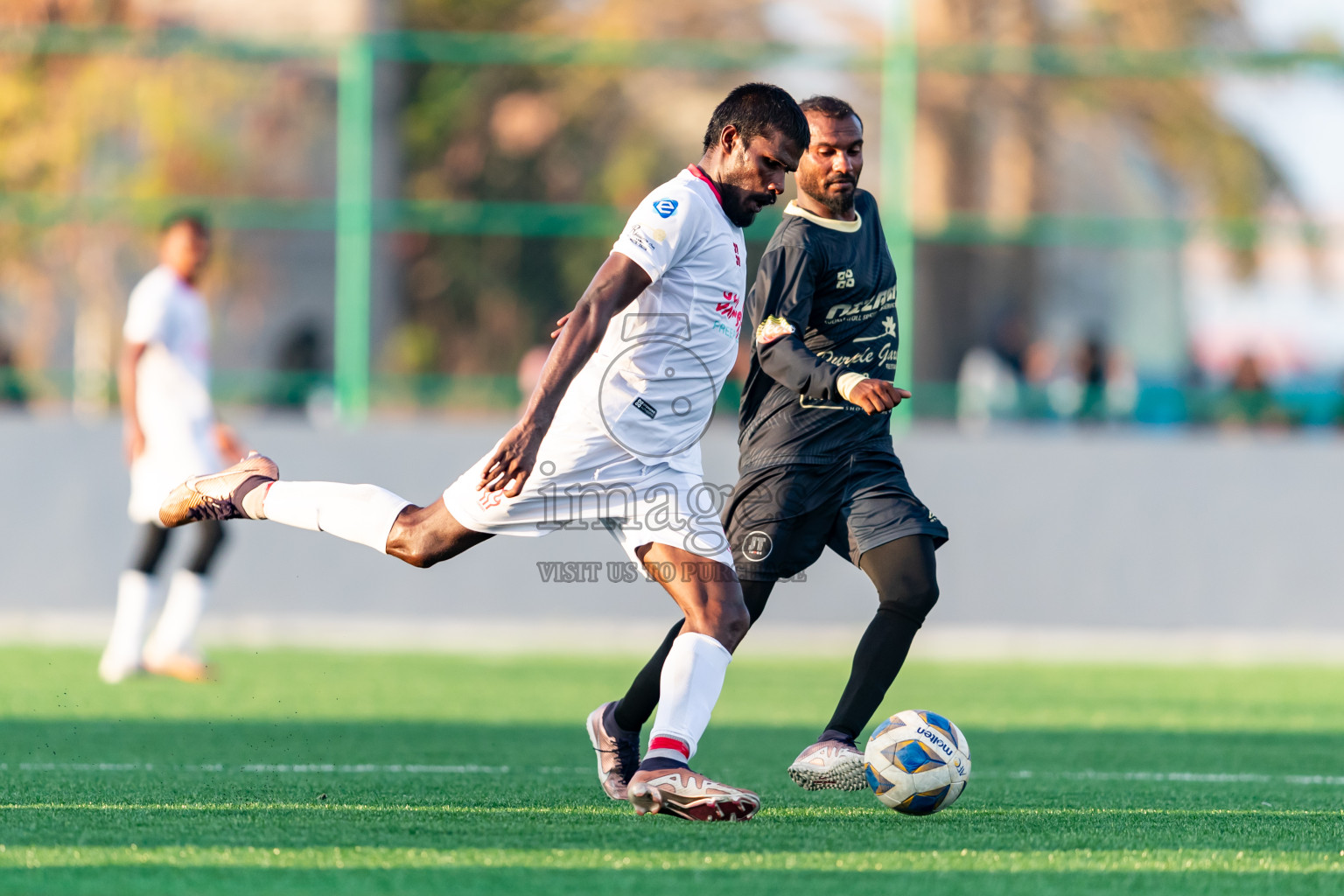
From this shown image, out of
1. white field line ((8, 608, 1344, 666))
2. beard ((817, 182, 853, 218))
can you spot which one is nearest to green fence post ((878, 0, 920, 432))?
white field line ((8, 608, 1344, 666))

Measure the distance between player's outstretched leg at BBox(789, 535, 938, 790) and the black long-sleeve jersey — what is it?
41 centimetres

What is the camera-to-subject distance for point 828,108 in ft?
19.2

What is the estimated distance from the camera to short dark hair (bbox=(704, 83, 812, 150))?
5137mm

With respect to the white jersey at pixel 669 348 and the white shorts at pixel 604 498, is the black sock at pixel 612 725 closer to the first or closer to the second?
the white shorts at pixel 604 498

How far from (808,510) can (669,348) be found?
3.40ft

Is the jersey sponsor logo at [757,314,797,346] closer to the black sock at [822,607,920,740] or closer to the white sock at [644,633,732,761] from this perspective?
the black sock at [822,607,920,740]

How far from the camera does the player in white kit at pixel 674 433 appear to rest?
509cm

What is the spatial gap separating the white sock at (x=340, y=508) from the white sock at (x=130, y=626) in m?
3.98

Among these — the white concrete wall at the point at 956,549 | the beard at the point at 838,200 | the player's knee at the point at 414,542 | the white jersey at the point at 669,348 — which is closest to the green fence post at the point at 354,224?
the white concrete wall at the point at 956,549

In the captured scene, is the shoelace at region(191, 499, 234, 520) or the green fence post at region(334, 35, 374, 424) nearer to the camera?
the shoelace at region(191, 499, 234, 520)

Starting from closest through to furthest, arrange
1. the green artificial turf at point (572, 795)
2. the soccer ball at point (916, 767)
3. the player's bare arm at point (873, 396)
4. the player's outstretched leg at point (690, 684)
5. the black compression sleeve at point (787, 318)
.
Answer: the green artificial turf at point (572, 795)
the player's outstretched leg at point (690, 684)
the player's bare arm at point (873, 396)
the soccer ball at point (916, 767)
the black compression sleeve at point (787, 318)

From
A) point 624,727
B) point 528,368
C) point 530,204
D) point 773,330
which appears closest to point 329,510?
point 624,727

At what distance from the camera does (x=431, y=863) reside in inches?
171

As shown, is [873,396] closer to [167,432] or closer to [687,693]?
[687,693]
